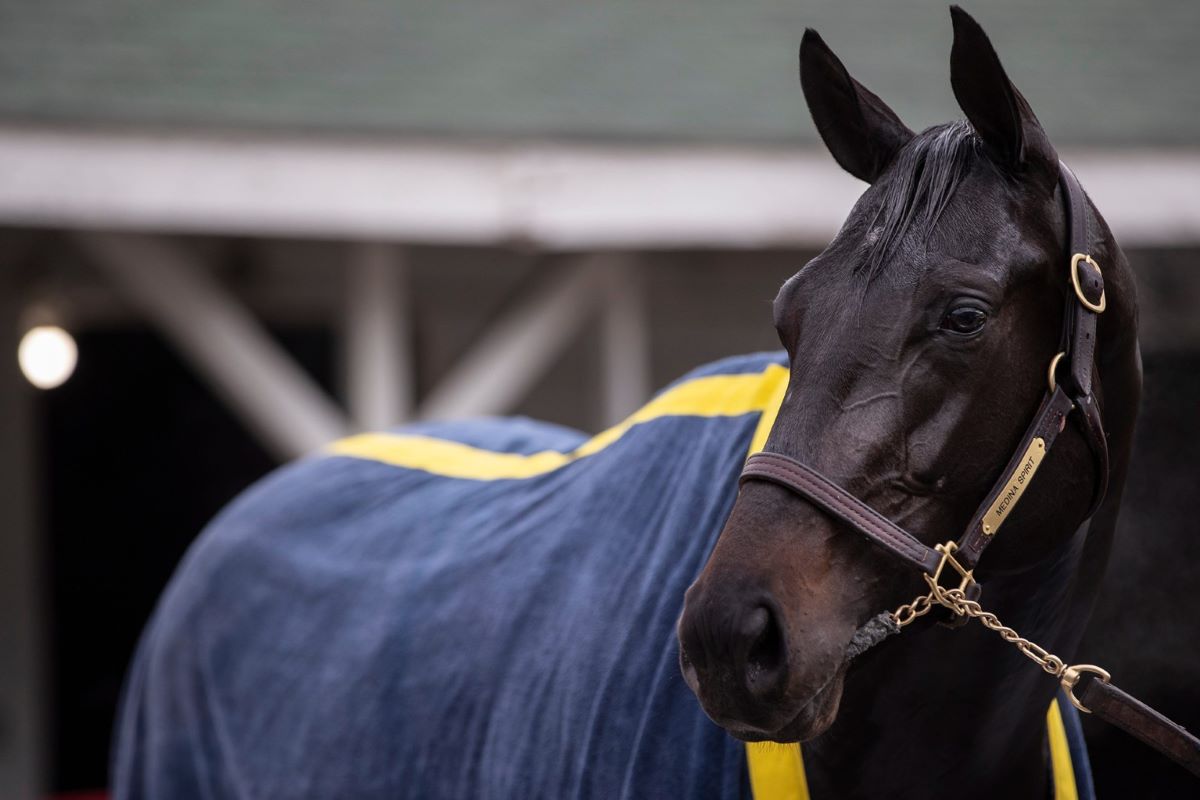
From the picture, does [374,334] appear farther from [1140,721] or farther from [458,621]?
[1140,721]

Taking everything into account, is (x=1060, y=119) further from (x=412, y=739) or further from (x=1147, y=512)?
(x=412, y=739)

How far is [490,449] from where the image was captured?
2.71m

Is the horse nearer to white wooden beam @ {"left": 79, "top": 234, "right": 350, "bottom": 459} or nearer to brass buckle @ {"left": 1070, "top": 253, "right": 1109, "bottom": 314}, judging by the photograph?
brass buckle @ {"left": 1070, "top": 253, "right": 1109, "bottom": 314}

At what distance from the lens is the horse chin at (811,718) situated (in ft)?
4.55

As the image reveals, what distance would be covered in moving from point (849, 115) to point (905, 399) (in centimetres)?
46

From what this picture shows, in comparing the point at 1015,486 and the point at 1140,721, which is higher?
the point at 1015,486

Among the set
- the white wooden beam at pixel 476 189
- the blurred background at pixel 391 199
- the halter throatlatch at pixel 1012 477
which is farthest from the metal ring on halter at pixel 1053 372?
the white wooden beam at pixel 476 189

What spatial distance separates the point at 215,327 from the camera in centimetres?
453

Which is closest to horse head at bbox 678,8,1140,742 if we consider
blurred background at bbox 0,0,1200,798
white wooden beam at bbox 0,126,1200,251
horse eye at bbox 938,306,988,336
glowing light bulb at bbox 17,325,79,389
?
horse eye at bbox 938,306,988,336

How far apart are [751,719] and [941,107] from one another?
437cm

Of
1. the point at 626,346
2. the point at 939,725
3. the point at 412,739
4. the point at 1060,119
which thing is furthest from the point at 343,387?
the point at 939,725

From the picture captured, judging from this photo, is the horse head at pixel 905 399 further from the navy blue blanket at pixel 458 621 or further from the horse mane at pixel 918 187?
the navy blue blanket at pixel 458 621

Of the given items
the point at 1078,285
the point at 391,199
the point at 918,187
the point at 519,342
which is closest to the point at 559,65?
the point at 391,199

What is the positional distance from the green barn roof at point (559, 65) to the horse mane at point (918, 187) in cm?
320
